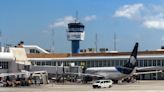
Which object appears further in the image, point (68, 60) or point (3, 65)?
point (68, 60)

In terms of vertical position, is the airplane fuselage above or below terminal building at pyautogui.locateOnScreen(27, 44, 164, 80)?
below

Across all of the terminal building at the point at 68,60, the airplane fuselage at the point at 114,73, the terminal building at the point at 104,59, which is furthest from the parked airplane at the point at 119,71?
the terminal building at the point at 104,59

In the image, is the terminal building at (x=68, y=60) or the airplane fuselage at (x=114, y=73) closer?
the airplane fuselage at (x=114, y=73)

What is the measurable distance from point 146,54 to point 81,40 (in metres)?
64.0

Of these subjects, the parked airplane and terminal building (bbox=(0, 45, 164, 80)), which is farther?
terminal building (bbox=(0, 45, 164, 80))

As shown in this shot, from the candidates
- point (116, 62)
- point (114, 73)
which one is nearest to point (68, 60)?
point (116, 62)

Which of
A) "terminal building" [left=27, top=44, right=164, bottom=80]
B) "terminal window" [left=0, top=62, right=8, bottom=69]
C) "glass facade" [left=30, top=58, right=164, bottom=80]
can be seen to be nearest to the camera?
"terminal window" [left=0, top=62, right=8, bottom=69]

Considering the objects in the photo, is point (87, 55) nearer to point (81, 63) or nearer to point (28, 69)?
point (81, 63)

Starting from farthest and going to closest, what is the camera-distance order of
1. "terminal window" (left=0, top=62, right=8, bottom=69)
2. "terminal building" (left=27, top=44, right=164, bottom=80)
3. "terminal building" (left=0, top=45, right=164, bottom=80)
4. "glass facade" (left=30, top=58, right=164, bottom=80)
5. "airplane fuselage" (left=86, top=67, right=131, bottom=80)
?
"terminal building" (left=27, top=44, right=164, bottom=80), "glass facade" (left=30, top=58, right=164, bottom=80), "terminal window" (left=0, top=62, right=8, bottom=69), "terminal building" (left=0, top=45, right=164, bottom=80), "airplane fuselage" (left=86, top=67, right=131, bottom=80)

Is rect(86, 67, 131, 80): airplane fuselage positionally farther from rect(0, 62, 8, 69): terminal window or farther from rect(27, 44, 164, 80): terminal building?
rect(0, 62, 8, 69): terminal window

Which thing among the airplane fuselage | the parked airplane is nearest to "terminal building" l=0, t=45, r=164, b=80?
the parked airplane

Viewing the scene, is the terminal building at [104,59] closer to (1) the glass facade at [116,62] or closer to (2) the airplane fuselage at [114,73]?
(1) the glass facade at [116,62]

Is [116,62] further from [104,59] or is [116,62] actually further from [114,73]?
[114,73]

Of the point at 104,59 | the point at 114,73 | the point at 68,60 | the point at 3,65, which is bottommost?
the point at 114,73
